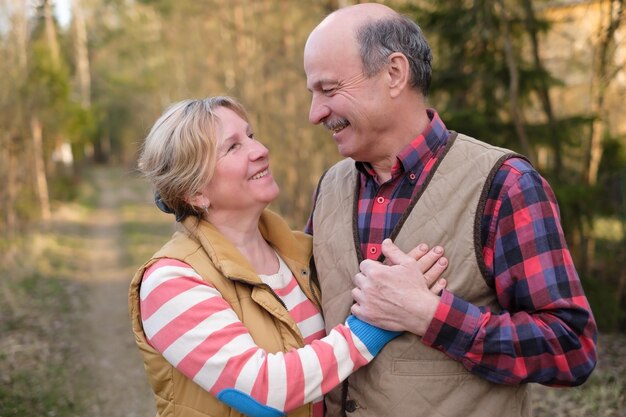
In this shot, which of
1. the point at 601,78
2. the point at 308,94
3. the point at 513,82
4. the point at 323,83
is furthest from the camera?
the point at 308,94

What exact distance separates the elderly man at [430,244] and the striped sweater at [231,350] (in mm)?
138

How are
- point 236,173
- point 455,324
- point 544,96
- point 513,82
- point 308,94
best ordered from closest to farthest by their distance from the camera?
point 455,324 → point 236,173 → point 513,82 → point 544,96 → point 308,94

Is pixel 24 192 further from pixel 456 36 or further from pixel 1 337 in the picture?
pixel 456 36

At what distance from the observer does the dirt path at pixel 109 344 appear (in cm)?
568

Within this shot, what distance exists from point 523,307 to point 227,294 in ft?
2.97

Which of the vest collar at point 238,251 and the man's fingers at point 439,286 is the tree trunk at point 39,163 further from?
the man's fingers at point 439,286

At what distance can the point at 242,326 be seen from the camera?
1.87 meters

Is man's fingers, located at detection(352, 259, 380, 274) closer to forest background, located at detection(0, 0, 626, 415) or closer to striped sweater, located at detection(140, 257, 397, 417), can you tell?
striped sweater, located at detection(140, 257, 397, 417)

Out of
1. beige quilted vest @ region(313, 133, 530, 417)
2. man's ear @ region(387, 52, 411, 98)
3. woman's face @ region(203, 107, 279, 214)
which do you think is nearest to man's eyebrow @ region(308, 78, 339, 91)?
man's ear @ region(387, 52, 411, 98)

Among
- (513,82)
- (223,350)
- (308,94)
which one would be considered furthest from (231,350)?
(308,94)

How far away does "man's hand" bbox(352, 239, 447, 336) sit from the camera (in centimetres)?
180

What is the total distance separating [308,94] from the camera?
988cm

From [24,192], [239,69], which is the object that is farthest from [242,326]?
[24,192]

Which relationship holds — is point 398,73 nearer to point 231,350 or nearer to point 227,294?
point 227,294
